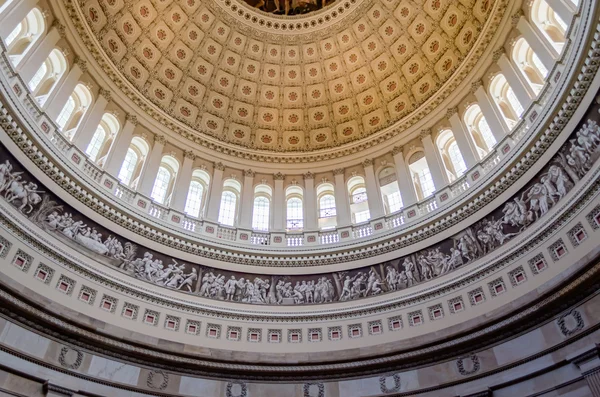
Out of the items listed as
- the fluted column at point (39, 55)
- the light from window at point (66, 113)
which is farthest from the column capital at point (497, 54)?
the fluted column at point (39, 55)

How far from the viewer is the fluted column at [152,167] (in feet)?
77.7

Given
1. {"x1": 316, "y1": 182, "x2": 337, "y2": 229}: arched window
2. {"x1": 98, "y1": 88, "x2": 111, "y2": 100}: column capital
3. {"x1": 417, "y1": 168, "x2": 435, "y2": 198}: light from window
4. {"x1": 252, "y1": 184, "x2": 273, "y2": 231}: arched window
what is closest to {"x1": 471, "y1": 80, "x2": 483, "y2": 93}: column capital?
{"x1": 417, "y1": 168, "x2": 435, "y2": 198}: light from window

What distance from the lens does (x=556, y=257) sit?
1645 cm

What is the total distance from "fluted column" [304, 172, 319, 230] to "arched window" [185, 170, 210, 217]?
574cm

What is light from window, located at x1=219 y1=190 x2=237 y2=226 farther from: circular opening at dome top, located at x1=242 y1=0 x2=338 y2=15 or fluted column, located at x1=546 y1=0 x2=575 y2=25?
fluted column, located at x1=546 y1=0 x2=575 y2=25

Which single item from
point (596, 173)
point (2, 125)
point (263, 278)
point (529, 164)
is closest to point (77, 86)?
point (2, 125)

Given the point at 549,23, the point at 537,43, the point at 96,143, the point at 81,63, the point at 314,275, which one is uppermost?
the point at 81,63

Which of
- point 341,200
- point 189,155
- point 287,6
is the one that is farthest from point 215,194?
point 287,6

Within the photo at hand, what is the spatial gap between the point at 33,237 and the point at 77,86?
31.6 feet

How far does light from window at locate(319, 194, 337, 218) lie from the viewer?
26891 millimetres

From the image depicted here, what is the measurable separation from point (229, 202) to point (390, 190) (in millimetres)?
→ 9206

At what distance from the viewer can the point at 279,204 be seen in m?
27.0

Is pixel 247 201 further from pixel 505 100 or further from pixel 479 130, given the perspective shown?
pixel 505 100

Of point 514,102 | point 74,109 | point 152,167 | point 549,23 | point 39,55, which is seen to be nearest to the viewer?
point 39,55
